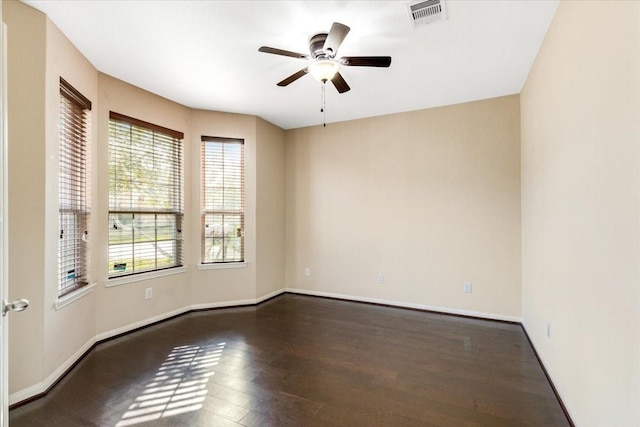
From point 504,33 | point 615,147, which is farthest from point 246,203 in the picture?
point 615,147

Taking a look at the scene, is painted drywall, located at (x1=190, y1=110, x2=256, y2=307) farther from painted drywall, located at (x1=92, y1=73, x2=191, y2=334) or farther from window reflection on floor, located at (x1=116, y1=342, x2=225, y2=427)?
window reflection on floor, located at (x1=116, y1=342, x2=225, y2=427)

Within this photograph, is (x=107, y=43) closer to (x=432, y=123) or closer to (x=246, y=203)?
(x=246, y=203)

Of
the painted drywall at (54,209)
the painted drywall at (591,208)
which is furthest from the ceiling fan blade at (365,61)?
the painted drywall at (54,209)

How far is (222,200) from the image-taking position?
427 cm

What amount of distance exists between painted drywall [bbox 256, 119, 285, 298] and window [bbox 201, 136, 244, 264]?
0.89ft

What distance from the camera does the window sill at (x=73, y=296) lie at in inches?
94.9

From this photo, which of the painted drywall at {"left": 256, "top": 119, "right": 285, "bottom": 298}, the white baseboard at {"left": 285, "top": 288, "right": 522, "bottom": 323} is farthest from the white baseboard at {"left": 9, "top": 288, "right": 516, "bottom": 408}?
the painted drywall at {"left": 256, "top": 119, "right": 285, "bottom": 298}

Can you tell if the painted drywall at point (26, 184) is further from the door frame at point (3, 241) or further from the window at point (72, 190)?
the door frame at point (3, 241)

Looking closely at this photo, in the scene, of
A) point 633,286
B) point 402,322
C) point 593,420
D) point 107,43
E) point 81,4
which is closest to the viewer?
point 633,286

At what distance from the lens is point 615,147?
1.37m

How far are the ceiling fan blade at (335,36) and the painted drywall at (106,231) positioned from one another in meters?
2.41

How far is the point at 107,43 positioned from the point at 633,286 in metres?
3.80

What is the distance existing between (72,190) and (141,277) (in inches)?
48.0

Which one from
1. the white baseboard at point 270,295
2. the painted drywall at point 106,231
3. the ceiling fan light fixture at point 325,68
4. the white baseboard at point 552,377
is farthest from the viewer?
the white baseboard at point 270,295
